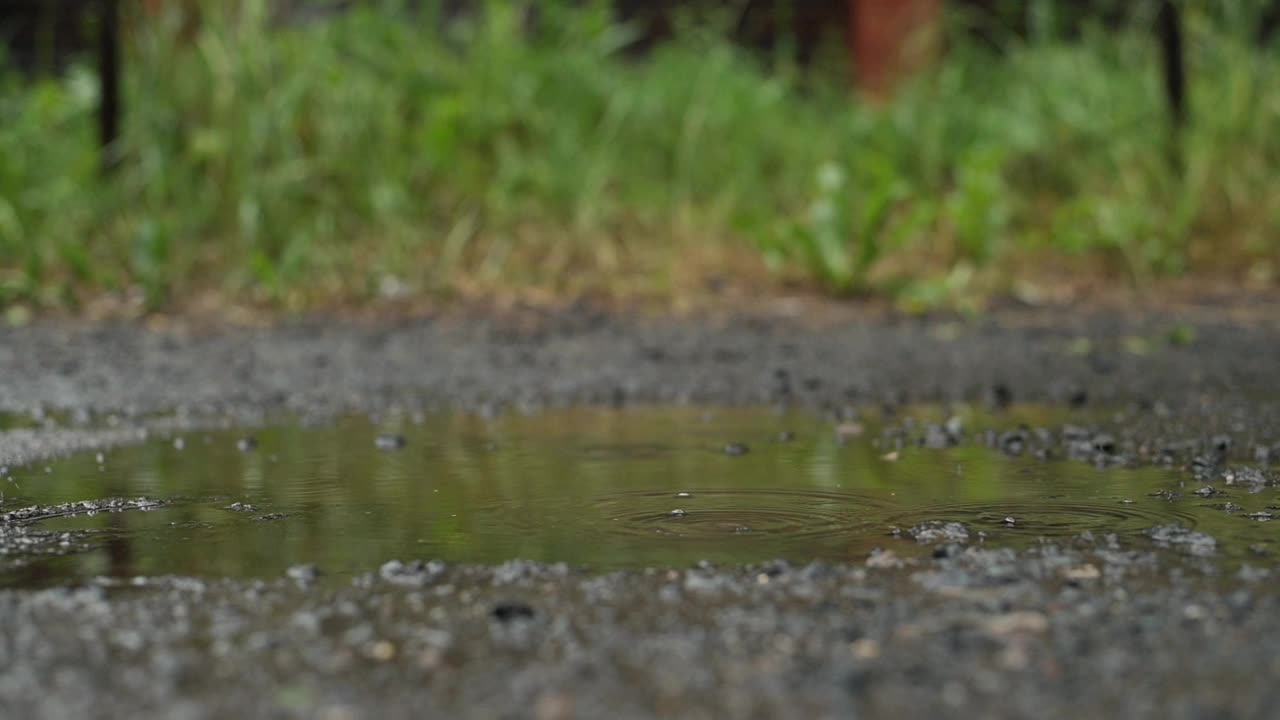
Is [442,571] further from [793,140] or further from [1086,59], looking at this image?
[1086,59]

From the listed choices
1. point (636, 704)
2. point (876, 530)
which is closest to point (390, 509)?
point (876, 530)

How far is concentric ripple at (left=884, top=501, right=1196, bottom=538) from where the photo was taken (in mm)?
2467

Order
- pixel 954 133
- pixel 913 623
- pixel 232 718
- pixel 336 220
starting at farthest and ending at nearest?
pixel 954 133 → pixel 336 220 → pixel 913 623 → pixel 232 718

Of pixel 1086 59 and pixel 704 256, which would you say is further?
pixel 1086 59

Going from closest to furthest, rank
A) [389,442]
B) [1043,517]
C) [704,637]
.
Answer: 1. [704,637]
2. [1043,517]
3. [389,442]

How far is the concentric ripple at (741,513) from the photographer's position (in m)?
2.50

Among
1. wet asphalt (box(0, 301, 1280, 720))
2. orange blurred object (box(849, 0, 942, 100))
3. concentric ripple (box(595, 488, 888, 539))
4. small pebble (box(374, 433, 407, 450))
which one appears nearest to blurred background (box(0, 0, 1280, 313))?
orange blurred object (box(849, 0, 942, 100))

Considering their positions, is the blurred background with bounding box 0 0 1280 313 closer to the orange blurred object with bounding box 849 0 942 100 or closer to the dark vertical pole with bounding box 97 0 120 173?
the dark vertical pole with bounding box 97 0 120 173

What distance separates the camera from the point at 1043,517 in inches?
101

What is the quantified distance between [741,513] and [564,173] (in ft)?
13.0

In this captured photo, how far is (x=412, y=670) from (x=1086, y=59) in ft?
21.4

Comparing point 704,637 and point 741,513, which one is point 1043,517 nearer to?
point 741,513

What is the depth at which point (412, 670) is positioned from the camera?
68.5 inches

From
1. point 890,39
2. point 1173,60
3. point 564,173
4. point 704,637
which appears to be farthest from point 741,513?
point 890,39
